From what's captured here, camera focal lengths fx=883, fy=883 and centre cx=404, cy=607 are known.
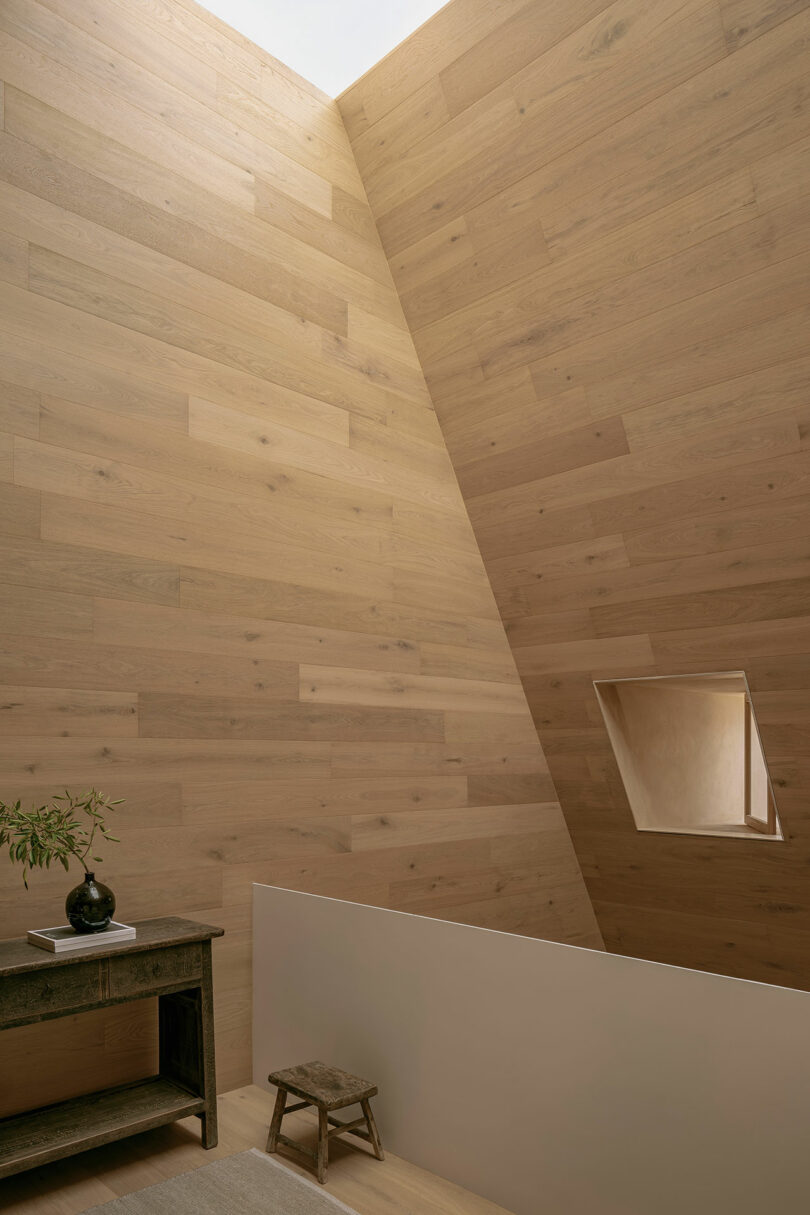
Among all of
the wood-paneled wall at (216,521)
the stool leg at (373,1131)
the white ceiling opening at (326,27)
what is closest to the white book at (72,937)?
the wood-paneled wall at (216,521)

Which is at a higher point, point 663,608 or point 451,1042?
point 663,608

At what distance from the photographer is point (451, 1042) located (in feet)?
7.54

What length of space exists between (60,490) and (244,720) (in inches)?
37.4

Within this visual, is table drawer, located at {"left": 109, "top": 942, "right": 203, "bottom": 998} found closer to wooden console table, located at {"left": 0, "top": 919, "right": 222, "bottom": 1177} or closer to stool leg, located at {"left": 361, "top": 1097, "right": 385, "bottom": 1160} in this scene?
wooden console table, located at {"left": 0, "top": 919, "right": 222, "bottom": 1177}

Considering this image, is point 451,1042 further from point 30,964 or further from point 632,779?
point 632,779

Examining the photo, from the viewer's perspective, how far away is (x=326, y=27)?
322 centimetres

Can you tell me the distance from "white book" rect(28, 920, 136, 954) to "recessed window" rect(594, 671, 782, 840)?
89.0 inches

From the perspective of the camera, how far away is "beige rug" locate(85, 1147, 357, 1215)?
189cm

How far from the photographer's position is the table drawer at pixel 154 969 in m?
2.29

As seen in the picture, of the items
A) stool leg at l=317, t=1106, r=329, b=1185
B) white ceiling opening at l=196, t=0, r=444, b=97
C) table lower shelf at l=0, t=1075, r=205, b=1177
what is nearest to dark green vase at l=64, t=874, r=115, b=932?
table lower shelf at l=0, t=1075, r=205, b=1177

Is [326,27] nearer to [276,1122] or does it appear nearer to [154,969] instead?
[154,969]

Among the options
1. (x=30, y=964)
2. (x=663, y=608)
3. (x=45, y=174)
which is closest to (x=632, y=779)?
(x=663, y=608)

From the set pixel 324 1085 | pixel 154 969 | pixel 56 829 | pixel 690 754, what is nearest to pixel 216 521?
pixel 56 829

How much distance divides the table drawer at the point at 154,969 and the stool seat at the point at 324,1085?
0.38 m
